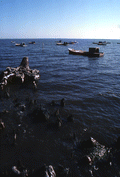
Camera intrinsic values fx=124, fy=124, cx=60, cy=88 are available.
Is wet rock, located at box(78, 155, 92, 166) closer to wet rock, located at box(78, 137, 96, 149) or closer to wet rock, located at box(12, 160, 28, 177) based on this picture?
wet rock, located at box(78, 137, 96, 149)

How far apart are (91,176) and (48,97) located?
32.0 ft

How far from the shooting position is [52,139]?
850cm

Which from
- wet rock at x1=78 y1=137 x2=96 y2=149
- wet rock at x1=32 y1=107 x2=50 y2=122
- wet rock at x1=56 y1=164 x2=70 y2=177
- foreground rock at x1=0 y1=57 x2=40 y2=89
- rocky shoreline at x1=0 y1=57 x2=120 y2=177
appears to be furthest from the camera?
foreground rock at x1=0 y1=57 x2=40 y2=89

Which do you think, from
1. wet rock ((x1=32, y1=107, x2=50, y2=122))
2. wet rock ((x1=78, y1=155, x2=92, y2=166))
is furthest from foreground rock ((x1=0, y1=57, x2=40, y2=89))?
wet rock ((x1=78, y1=155, x2=92, y2=166))

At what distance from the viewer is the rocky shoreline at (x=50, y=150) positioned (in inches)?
254

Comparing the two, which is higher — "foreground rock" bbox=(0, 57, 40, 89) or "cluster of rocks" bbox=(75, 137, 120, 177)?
"foreground rock" bbox=(0, 57, 40, 89)

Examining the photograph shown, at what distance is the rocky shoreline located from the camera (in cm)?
645

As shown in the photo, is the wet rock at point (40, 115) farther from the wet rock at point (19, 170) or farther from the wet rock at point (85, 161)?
the wet rock at point (85, 161)

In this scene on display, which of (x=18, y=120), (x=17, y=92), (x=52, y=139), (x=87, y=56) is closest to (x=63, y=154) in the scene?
(x=52, y=139)

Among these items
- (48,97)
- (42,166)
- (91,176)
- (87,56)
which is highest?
(87,56)

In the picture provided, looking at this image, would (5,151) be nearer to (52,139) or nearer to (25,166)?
(25,166)

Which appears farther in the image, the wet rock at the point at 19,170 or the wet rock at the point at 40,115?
the wet rock at the point at 40,115


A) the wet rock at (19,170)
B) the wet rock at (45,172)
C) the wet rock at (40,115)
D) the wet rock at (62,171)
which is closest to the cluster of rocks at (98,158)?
the wet rock at (62,171)

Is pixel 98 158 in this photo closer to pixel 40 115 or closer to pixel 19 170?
pixel 19 170
